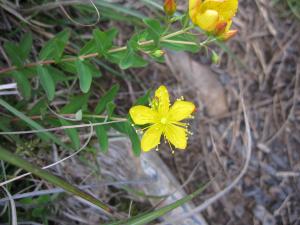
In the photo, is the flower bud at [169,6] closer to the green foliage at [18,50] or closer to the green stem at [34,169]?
the green foliage at [18,50]

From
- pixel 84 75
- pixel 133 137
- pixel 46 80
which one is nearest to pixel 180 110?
pixel 133 137

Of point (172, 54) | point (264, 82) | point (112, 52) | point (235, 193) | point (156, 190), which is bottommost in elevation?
point (235, 193)

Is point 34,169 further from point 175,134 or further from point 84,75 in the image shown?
point 175,134

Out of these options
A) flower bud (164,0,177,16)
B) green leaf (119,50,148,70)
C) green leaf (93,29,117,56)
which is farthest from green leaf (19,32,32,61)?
flower bud (164,0,177,16)

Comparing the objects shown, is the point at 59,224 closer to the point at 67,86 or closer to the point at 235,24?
the point at 67,86

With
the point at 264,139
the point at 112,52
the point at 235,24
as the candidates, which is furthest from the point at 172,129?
the point at 235,24
